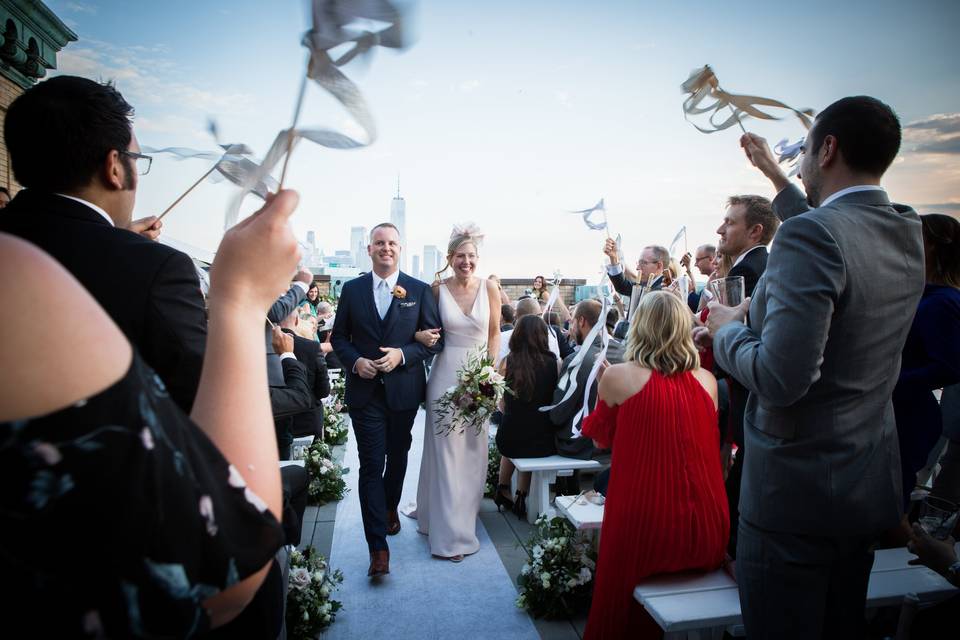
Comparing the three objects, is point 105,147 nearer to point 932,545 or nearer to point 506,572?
point 932,545

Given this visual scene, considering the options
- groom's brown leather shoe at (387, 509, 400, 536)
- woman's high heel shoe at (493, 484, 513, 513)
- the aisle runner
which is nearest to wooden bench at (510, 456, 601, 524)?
woman's high heel shoe at (493, 484, 513, 513)

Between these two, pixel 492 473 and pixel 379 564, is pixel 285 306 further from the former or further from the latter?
pixel 492 473

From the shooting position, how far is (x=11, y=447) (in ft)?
1.65

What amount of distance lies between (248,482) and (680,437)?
2.63 meters

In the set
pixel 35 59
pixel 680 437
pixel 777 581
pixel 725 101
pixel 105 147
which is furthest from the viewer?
pixel 35 59

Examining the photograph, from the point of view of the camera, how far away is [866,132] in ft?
6.45

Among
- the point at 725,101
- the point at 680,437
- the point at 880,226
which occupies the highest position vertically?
the point at 725,101

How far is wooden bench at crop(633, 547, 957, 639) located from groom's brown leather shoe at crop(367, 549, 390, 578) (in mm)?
2141

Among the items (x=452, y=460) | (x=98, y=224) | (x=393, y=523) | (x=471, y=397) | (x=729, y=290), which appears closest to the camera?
(x=98, y=224)

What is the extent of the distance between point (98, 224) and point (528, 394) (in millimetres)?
4044

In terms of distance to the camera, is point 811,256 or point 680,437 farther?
point 680,437

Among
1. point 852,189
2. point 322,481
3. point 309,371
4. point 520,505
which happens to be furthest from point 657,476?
point 322,481

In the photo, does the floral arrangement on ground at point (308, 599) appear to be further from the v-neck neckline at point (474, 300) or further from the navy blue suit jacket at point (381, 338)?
the v-neck neckline at point (474, 300)

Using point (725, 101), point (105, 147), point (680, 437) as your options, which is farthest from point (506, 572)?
point (105, 147)
